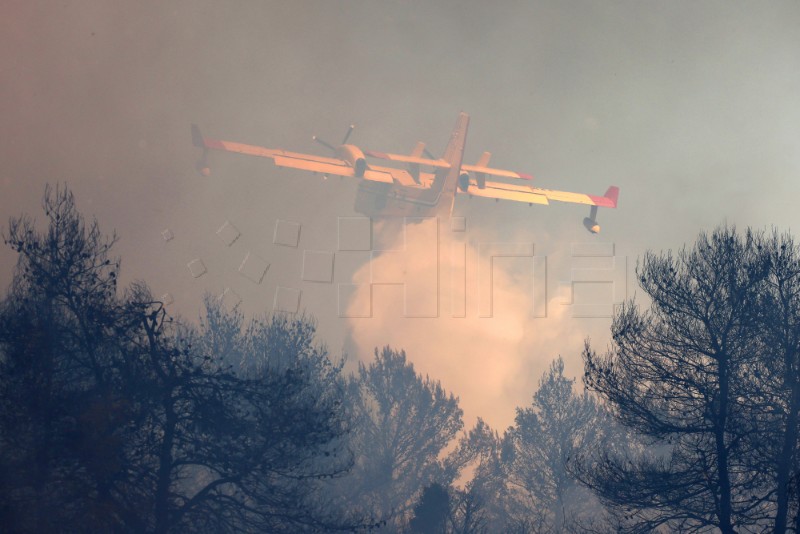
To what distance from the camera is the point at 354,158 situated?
59.3 meters

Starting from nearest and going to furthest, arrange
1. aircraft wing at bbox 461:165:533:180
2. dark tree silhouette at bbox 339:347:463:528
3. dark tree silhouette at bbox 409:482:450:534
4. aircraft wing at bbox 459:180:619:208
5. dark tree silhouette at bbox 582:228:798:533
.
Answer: dark tree silhouette at bbox 582:228:798:533, dark tree silhouette at bbox 409:482:450:534, dark tree silhouette at bbox 339:347:463:528, aircraft wing at bbox 461:165:533:180, aircraft wing at bbox 459:180:619:208

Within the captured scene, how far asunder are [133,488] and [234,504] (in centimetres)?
238

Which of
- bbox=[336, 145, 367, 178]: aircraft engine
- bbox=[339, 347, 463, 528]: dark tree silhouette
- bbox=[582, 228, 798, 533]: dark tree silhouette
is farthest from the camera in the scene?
bbox=[336, 145, 367, 178]: aircraft engine

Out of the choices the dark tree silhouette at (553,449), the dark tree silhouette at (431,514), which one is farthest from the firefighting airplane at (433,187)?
the dark tree silhouette at (431,514)

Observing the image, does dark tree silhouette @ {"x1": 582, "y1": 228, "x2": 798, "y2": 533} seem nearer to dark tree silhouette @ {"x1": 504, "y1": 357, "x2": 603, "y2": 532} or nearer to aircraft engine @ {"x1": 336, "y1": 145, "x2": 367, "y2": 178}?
dark tree silhouette @ {"x1": 504, "y1": 357, "x2": 603, "y2": 532}

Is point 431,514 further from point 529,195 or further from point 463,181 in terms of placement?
point 529,195

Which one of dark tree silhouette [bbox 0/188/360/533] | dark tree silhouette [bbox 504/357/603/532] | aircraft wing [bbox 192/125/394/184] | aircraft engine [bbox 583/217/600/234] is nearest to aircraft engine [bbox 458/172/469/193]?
aircraft wing [bbox 192/125/394/184]

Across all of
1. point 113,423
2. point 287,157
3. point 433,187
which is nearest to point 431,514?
point 113,423

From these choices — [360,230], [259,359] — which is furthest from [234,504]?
[360,230]

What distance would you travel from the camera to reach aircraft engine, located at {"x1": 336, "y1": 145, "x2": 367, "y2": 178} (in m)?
58.4

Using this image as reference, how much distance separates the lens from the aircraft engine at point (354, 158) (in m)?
58.4

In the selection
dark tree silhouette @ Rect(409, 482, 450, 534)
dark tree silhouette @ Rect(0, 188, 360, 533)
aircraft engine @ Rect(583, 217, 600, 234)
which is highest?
aircraft engine @ Rect(583, 217, 600, 234)

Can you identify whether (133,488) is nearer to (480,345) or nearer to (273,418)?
(273,418)

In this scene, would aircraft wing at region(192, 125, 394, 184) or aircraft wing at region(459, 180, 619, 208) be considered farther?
aircraft wing at region(459, 180, 619, 208)
